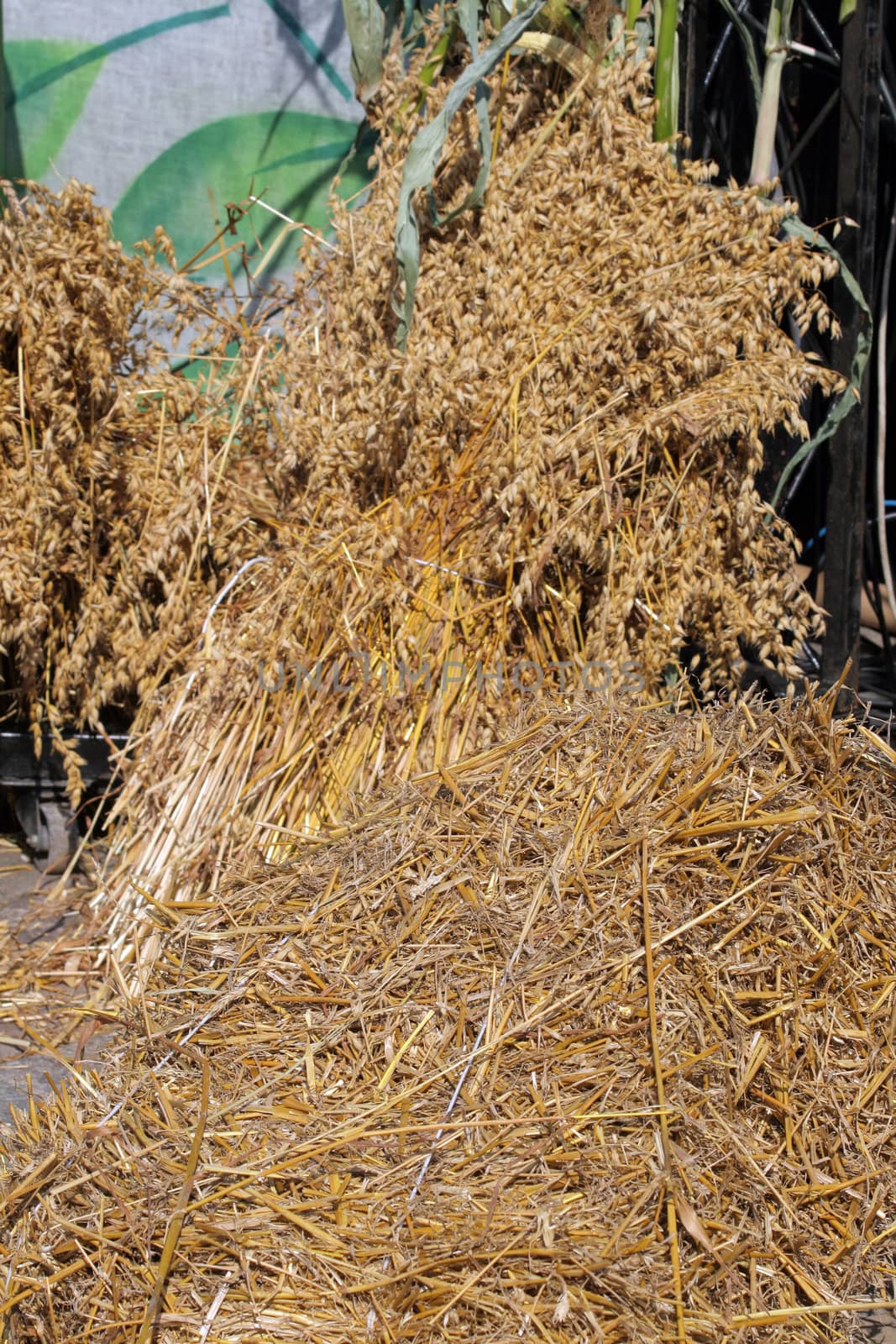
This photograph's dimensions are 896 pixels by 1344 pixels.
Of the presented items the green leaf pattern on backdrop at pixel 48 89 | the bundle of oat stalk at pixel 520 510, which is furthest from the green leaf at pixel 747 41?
the green leaf pattern on backdrop at pixel 48 89

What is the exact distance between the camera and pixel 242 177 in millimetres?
4402

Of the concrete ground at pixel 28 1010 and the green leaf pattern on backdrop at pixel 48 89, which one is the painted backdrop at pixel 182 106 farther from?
the concrete ground at pixel 28 1010

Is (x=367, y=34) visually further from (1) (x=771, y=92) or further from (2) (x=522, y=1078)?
(2) (x=522, y=1078)

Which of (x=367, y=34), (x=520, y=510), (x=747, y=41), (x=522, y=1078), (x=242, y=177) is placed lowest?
(x=522, y=1078)

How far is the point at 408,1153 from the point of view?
5.67 feet

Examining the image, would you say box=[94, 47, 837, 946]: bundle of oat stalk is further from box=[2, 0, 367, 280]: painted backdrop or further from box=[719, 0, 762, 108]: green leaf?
box=[2, 0, 367, 280]: painted backdrop

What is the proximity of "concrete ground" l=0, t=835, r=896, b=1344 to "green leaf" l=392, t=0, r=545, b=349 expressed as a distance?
1.83 m

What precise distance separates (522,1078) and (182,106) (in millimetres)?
3896

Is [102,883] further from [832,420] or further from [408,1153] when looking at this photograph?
[832,420]

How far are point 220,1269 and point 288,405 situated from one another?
2.21 m

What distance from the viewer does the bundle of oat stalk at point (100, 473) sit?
299 centimetres

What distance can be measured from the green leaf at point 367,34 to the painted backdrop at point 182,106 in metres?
0.45

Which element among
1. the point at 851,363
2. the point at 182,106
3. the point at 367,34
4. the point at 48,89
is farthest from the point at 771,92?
the point at 48,89

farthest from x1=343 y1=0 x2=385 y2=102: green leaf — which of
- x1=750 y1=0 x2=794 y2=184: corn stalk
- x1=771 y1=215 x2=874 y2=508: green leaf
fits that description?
x1=771 y1=215 x2=874 y2=508: green leaf
